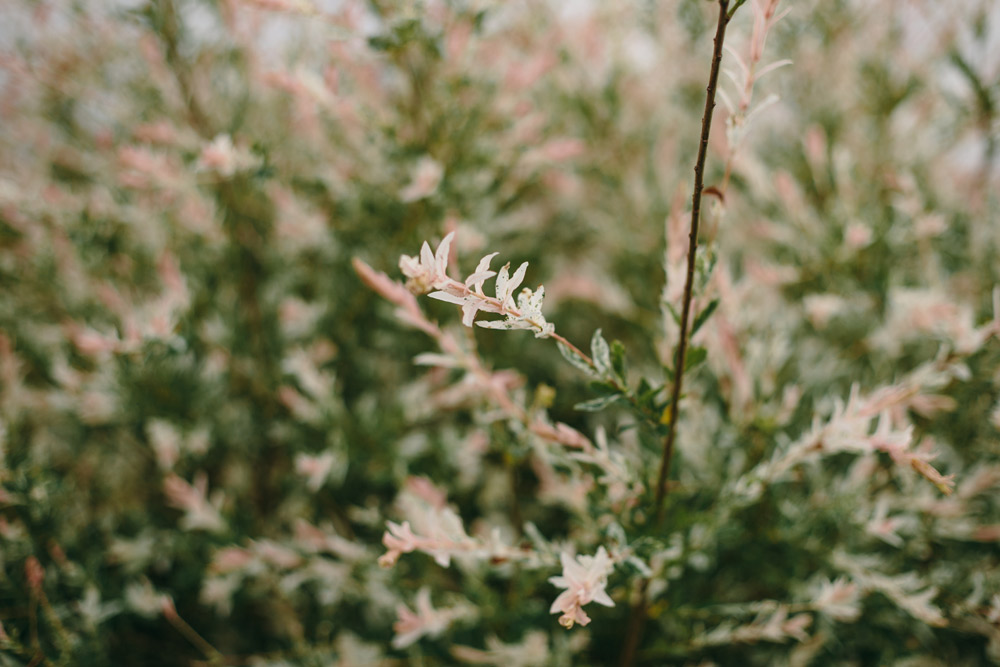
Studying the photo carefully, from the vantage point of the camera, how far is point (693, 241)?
782 millimetres

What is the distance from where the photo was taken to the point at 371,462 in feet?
6.03

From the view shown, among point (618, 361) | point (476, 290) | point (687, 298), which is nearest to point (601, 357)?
point (618, 361)

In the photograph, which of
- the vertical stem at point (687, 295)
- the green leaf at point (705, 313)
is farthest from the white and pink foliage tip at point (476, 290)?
the green leaf at point (705, 313)

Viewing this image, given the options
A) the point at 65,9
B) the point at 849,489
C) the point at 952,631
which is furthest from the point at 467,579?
the point at 65,9

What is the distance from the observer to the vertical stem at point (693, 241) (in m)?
0.66

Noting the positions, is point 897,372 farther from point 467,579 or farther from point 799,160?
point 467,579

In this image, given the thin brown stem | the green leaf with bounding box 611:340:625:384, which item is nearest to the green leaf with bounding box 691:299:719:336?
the thin brown stem

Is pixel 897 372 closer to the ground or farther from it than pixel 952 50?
closer to the ground

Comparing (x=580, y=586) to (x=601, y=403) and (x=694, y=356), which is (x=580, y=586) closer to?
(x=601, y=403)

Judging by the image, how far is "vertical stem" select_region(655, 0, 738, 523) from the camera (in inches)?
25.9

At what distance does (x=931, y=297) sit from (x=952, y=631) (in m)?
0.98

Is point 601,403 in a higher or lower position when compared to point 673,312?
lower

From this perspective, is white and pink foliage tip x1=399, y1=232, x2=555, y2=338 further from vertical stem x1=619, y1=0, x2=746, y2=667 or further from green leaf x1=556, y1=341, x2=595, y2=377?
vertical stem x1=619, y1=0, x2=746, y2=667

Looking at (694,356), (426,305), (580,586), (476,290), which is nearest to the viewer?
(476,290)
